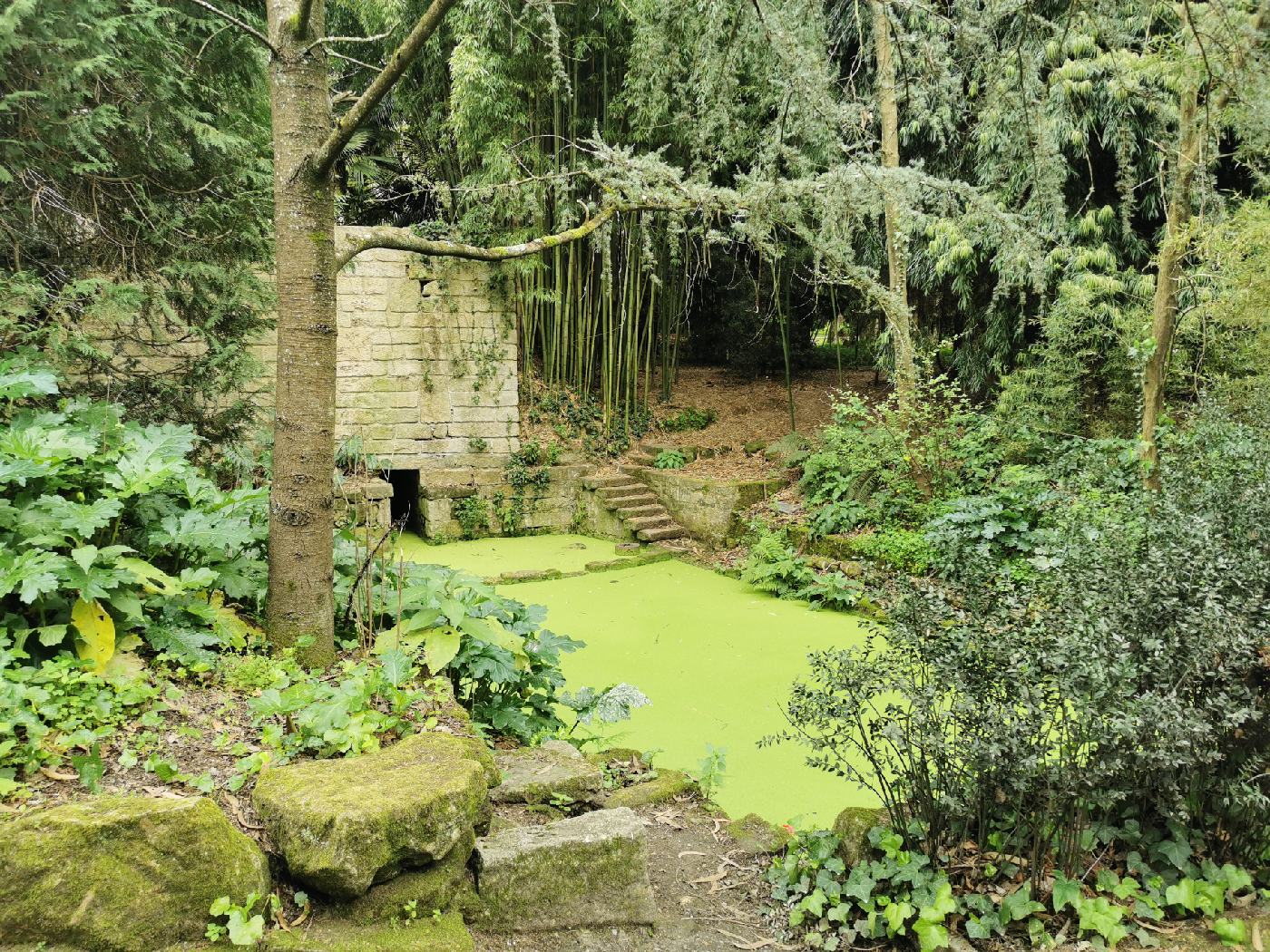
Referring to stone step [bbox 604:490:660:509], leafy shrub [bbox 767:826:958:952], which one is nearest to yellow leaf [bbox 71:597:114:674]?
leafy shrub [bbox 767:826:958:952]

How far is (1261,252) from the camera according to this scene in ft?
14.3

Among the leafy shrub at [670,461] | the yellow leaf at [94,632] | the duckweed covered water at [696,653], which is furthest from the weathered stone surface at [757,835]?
the leafy shrub at [670,461]

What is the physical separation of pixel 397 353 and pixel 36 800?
683 centimetres

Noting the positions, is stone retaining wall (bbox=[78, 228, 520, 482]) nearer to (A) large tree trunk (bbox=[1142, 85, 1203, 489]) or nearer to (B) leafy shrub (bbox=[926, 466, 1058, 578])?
(B) leafy shrub (bbox=[926, 466, 1058, 578])

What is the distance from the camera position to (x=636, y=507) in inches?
311

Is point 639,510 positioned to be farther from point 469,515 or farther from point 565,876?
point 565,876

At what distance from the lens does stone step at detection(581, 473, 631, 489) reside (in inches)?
321

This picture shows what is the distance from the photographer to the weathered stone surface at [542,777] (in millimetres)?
2297

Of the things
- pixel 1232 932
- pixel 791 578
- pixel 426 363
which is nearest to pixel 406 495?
pixel 426 363

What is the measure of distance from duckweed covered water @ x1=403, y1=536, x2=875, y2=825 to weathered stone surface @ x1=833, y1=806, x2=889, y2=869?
0.36 meters

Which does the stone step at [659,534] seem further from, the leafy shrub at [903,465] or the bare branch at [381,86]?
the bare branch at [381,86]

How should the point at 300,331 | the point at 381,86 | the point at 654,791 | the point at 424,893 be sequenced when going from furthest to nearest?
the point at 654,791
the point at 300,331
the point at 381,86
the point at 424,893

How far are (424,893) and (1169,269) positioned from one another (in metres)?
4.86

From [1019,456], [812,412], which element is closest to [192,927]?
[1019,456]
